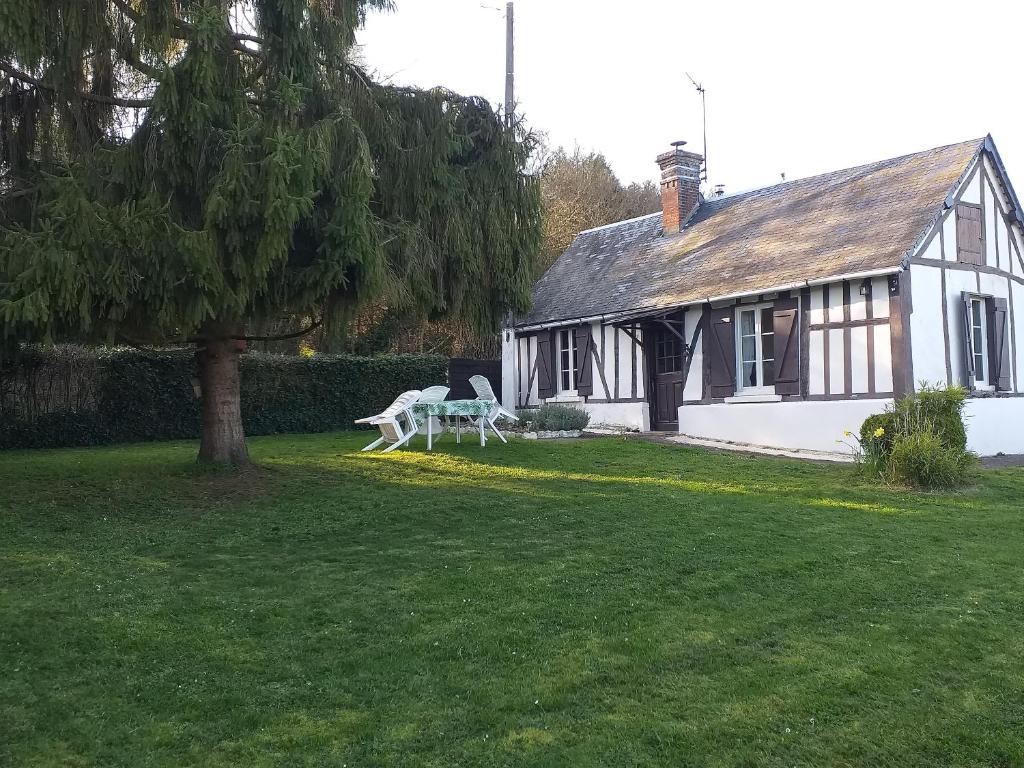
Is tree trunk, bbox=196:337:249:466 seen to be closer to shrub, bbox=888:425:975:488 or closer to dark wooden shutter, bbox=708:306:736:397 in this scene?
shrub, bbox=888:425:975:488

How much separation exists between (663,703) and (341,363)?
14.8 meters

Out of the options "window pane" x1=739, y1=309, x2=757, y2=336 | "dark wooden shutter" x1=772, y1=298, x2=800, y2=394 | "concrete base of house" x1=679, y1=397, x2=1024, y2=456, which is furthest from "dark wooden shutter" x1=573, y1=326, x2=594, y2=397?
"dark wooden shutter" x1=772, y1=298, x2=800, y2=394

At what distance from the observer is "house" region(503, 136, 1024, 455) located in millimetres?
12859

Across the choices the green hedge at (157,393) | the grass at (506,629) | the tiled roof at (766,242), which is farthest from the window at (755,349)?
the green hedge at (157,393)


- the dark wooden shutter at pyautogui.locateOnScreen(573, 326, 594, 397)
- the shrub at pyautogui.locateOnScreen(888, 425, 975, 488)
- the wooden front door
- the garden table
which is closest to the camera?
the shrub at pyautogui.locateOnScreen(888, 425, 975, 488)

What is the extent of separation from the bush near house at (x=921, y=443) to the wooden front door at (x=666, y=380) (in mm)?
5974

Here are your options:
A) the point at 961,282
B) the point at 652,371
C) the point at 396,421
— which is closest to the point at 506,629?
the point at 396,421

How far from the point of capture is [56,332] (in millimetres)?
7582

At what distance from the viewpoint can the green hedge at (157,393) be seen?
14305 mm

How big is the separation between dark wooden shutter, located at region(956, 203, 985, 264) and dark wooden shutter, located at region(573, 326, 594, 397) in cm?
660

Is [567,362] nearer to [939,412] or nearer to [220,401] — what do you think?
[939,412]

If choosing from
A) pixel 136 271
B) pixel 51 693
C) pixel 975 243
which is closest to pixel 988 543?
pixel 51 693

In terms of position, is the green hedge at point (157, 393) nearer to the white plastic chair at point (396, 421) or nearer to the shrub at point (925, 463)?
the white plastic chair at point (396, 421)

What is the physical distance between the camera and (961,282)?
13430 mm
